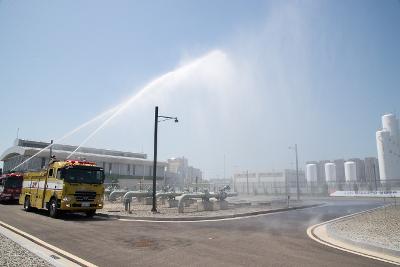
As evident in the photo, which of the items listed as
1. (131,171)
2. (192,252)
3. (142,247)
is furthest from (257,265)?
(131,171)

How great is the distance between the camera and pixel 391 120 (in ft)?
236

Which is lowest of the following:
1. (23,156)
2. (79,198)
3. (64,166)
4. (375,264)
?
(375,264)

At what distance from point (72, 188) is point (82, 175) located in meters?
1.01

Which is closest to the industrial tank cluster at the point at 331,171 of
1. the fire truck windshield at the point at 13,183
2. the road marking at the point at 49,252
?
the fire truck windshield at the point at 13,183

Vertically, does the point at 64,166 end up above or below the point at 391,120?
below

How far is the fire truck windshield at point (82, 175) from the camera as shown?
18.5 meters

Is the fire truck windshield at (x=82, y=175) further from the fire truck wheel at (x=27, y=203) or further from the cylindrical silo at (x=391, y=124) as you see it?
the cylindrical silo at (x=391, y=124)

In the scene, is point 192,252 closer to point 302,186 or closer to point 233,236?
point 233,236

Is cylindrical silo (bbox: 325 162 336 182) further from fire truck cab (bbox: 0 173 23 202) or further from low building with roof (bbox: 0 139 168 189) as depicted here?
fire truck cab (bbox: 0 173 23 202)

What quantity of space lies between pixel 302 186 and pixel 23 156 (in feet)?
189

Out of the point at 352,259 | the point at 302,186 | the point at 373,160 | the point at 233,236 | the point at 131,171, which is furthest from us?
the point at 373,160

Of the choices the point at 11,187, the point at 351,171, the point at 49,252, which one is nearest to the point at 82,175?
the point at 49,252

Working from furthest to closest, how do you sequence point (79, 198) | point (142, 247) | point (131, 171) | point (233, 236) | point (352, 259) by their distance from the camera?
1. point (131, 171)
2. point (79, 198)
3. point (233, 236)
4. point (142, 247)
5. point (352, 259)

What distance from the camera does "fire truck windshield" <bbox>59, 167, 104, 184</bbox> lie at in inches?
728
